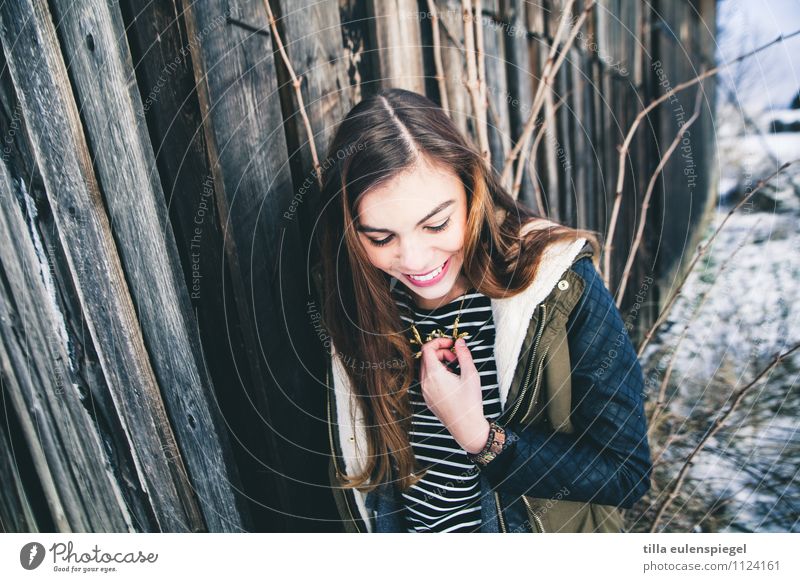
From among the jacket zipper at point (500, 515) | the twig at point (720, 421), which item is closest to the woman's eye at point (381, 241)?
the jacket zipper at point (500, 515)

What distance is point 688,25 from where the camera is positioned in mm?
2383

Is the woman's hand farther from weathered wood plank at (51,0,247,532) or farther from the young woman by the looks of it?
weathered wood plank at (51,0,247,532)

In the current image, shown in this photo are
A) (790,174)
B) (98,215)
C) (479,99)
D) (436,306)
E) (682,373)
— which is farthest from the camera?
(682,373)

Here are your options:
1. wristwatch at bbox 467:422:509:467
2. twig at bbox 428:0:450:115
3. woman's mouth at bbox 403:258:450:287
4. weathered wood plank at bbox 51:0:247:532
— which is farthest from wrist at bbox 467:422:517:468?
twig at bbox 428:0:450:115

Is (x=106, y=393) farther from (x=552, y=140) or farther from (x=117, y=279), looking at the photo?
(x=552, y=140)

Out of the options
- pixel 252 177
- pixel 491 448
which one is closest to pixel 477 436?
pixel 491 448

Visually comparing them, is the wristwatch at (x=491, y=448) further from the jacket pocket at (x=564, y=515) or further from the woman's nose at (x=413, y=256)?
the woman's nose at (x=413, y=256)

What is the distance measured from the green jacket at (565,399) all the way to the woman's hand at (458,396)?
0.12ft

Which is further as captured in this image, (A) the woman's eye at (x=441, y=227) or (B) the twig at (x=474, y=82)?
(B) the twig at (x=474, y=82)

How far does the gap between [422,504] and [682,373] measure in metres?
0.96

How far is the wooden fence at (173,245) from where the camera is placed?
24.0 inches

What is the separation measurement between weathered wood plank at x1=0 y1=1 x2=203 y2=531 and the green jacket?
0.48 meters

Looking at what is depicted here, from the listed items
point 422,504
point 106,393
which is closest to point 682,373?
point 422,504

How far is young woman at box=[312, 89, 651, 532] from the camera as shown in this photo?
64 cm
